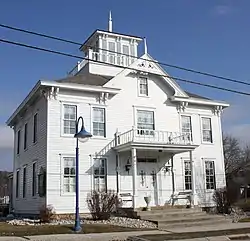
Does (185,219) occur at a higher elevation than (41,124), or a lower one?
lower

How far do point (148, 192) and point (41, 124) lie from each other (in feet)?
24.9

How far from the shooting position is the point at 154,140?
2395cm

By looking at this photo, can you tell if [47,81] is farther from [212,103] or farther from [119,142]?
[212,103]

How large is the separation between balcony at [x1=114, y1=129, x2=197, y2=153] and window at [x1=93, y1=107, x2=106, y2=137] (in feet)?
3.34

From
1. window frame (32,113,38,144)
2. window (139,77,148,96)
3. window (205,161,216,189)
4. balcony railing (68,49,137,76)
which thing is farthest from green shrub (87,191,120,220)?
balcony railing (68,49,137,76)

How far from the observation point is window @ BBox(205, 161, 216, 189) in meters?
26.5

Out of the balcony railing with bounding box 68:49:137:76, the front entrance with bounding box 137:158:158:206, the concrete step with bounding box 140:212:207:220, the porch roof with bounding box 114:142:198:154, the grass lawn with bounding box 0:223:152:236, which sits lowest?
the grass lawn with bounding box 0:223:152:236

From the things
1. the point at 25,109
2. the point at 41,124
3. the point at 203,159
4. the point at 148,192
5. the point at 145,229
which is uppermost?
the point at 25,109

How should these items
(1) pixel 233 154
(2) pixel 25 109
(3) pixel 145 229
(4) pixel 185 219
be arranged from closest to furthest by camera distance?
(3) pixel 145 229 → (4) pixel 185 219 → (2) pixel 25 109 → (1) pixel 233 154

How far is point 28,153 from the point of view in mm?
26031

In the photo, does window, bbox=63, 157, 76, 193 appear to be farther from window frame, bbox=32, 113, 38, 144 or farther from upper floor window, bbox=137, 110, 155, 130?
upper floor window, bbox=137, 110, 155, 130

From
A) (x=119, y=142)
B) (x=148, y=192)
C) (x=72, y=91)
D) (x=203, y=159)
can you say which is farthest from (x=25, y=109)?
(x=203, y=159)

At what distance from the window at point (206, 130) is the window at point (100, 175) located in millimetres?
7735

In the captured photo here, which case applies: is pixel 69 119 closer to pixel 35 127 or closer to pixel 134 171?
pixel 35 127
